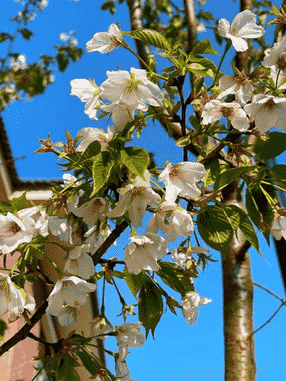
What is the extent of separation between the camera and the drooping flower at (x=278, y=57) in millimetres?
974

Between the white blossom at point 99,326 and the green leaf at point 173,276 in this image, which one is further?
the white blossom at point 99,326

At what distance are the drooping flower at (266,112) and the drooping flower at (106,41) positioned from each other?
1.22 feet

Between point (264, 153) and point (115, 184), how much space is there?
1.10ft

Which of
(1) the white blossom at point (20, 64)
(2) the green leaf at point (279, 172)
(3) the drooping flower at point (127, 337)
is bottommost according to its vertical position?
(3) the drooping flower at point (127, 337)

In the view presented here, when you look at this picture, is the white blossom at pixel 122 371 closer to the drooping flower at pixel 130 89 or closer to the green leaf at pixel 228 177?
the green leaf at pixel 228 177

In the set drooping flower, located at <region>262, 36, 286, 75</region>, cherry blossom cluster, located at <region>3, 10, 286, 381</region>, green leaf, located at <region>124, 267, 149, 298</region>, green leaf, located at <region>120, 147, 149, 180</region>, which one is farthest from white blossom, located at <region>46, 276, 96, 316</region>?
drooping flower, located at <region>262, 36, 286, 75</region>

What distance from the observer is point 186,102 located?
105 centimetres

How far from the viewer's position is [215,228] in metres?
1.01

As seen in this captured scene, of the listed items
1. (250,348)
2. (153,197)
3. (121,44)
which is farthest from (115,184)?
(250,348)

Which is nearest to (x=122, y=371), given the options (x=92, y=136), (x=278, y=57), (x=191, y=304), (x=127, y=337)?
(x=127, y=337)

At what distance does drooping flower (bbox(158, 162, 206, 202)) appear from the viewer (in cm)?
96

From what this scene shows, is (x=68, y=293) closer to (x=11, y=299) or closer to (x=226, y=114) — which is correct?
(x=11, y=299)

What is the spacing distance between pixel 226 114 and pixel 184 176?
0.17 metres

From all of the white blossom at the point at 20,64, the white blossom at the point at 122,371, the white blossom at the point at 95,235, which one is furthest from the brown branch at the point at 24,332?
the white blossom at the point at 20,64
